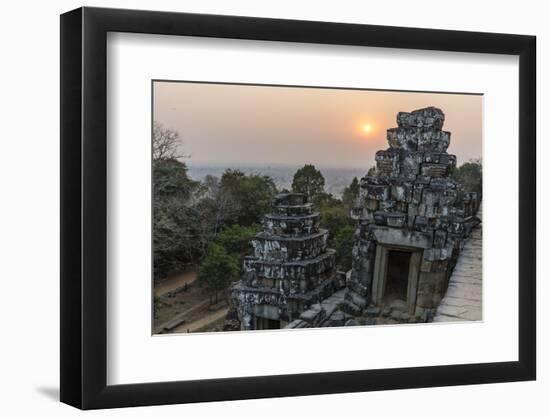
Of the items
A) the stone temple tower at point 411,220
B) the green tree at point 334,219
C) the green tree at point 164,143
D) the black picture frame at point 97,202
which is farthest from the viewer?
the stone temple tower at point 411,220

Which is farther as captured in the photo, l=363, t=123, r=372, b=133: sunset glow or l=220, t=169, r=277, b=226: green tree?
l=363, t=123, r=372, b=133: sunset glow

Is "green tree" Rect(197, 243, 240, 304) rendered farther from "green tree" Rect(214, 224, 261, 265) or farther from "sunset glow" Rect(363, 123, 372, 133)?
"sunset glow" Rect(363, 123, 372, 133)

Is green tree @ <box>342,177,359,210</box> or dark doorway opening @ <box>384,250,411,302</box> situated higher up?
green tree @ <box>342,177,359,210</box>

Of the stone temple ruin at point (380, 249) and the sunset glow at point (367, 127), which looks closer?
the stone temple ruin at point (380, 249)

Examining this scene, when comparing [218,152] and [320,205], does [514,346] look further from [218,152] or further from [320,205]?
[218,152]

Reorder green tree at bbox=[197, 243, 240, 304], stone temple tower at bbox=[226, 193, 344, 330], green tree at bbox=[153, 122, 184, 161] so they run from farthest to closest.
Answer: stone temple tower at bbox=[226, 193, 344, 330] → green tree at bbox=[197, 243, 240, 304] → green tree at bbox=[153, 122, 184, 161]

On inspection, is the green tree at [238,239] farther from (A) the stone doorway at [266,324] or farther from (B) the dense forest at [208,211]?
(A) the stone doorway at [266,324]

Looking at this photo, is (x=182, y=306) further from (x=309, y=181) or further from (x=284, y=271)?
(x=309, y=181)

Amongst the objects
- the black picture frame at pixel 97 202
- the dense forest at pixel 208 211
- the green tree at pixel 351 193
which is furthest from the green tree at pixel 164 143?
the green tree at pixel 351 193

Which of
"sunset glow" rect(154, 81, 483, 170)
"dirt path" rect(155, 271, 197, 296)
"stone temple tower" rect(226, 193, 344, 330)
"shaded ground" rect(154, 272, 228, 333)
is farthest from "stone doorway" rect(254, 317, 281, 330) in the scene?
"sunset glow" rect(154, 81, 483, 170)
